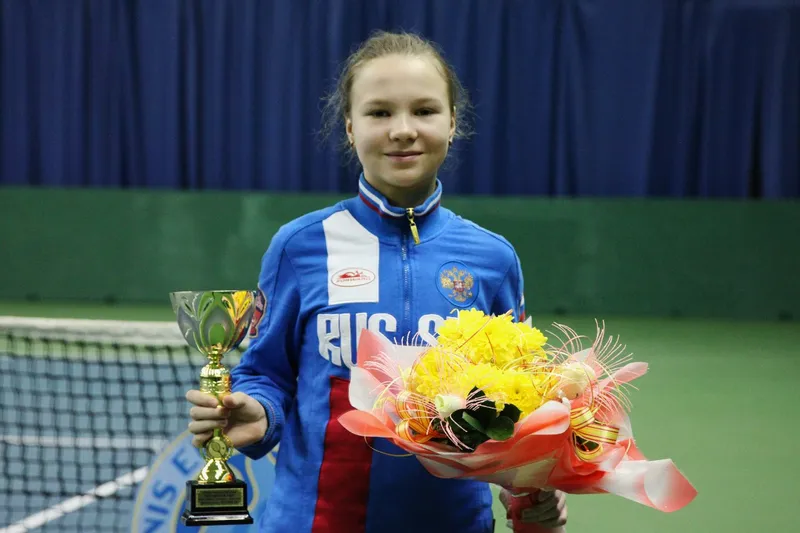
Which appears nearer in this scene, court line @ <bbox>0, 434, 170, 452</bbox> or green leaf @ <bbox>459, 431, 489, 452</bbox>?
green leaf @ <bbox>459, 431, 489, 452</bbox>

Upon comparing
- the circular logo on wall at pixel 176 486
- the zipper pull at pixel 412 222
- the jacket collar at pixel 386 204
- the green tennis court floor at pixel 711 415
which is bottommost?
the green tennis court floor at pixel 711 415

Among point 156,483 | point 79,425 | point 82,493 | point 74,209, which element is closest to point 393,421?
point 156,483

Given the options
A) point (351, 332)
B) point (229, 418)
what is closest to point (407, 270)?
point (351, 332)

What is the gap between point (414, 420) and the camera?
136 centimetres

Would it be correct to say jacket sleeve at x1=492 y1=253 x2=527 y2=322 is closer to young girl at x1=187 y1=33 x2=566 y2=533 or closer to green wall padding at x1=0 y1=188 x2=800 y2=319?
young girl at x1=187 y1=33 x2=566 y2=533

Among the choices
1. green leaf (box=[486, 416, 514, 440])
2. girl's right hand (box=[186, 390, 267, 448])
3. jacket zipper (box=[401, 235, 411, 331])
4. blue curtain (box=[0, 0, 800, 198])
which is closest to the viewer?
green leaf (box=[486, 416, 514, 440])

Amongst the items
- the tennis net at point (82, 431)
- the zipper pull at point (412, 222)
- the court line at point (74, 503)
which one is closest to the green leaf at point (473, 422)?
the zipper pull at point (412, 222)

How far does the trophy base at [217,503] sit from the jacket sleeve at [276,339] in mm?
91

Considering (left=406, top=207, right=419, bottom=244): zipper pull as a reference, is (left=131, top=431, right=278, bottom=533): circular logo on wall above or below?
below

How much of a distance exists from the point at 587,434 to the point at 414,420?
229 mm

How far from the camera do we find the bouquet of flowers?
4.29 ft

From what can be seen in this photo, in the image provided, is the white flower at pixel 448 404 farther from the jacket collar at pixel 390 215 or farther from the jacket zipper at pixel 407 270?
the jacket collar at pixel 390 215

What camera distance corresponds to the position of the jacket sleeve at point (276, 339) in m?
1.67

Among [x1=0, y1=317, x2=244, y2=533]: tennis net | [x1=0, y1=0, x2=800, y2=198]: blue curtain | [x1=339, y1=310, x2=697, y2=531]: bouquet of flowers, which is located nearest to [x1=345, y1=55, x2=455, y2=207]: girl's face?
[x1=339, y1=310, x2=697, y2=531]: bouquet of flowers
